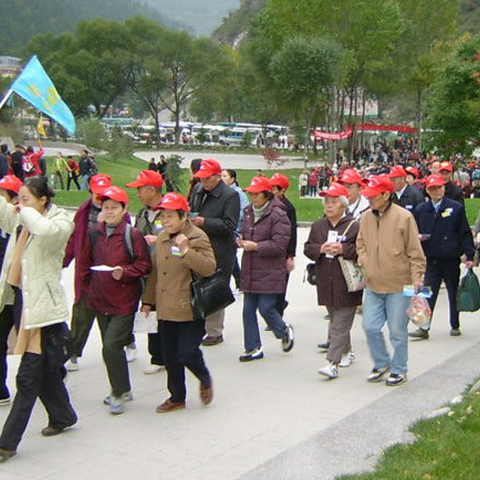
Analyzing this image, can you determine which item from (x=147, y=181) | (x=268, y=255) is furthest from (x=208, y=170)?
(x=268, y=255)

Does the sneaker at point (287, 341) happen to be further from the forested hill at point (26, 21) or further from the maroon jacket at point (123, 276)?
the forested hill at point (26, 21)

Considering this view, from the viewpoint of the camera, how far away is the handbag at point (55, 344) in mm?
6094

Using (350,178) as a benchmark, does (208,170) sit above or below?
above

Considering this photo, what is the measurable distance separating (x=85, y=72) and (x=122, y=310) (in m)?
87.9

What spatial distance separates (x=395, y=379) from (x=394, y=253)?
3.48ft

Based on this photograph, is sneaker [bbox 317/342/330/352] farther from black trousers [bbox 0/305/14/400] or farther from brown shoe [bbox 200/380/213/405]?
black trousers [bbox 0/305/14/400]

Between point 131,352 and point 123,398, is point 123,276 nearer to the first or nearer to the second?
point 123,398

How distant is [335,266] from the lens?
7.77 metres

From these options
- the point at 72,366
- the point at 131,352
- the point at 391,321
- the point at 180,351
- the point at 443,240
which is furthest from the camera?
the point at 443,240

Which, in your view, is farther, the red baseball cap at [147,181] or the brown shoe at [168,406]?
the red baseball cap at [147,181]

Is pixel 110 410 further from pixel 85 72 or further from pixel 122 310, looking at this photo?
pixel 85 72

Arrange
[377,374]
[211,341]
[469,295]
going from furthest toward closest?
[211,341], [469,295], [377,374]

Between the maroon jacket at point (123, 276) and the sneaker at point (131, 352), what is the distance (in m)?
1.81

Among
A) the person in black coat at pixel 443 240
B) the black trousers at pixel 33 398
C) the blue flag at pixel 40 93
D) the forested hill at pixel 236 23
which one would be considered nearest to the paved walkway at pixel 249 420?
the black trousers at pixel 33 398
